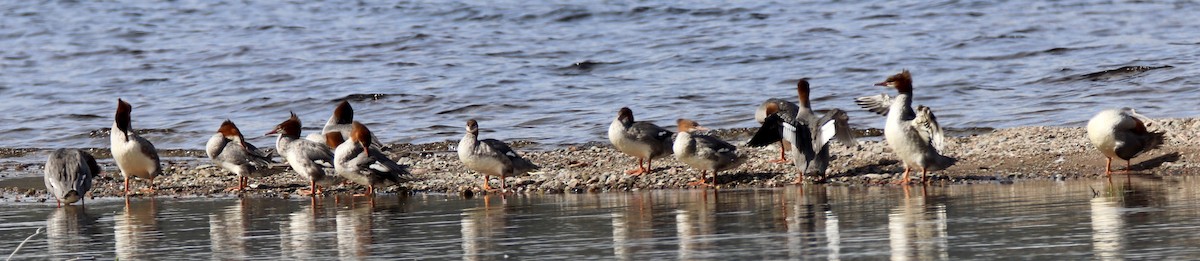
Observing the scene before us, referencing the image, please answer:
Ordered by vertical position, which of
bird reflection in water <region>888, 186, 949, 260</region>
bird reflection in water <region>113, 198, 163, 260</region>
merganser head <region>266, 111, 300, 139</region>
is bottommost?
bird reflection in water <region>888, 186, 949, 260</region>

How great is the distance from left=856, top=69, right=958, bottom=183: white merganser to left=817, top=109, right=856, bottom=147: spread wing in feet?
1.25

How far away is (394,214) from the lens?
35.8 ft

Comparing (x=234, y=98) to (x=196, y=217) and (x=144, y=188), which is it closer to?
(x=144, y=188)

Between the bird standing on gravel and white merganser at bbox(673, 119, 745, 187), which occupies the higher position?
the bird standing on gravel

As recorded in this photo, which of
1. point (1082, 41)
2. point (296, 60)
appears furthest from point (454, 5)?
point (1082, 41)

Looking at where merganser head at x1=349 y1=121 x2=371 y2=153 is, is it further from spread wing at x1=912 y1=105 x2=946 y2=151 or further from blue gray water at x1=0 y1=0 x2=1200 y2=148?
blue gray water at x1=0 y1=0 x2=1200 y2=148

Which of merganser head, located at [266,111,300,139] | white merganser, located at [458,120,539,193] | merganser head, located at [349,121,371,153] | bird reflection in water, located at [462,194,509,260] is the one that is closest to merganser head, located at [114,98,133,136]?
merganser head, located at [266,111,300,139]

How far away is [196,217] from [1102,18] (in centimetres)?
2073

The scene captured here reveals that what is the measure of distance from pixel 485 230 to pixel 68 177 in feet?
14.2

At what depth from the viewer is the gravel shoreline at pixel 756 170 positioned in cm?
1262

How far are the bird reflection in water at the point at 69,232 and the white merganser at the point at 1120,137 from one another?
7025 mm

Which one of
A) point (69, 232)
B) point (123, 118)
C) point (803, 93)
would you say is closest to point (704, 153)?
point (803, 93)

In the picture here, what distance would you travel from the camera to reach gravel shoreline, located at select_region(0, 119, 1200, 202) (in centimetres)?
1262

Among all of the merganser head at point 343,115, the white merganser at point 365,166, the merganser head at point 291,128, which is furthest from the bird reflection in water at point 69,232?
the merganser head at point 343,115
